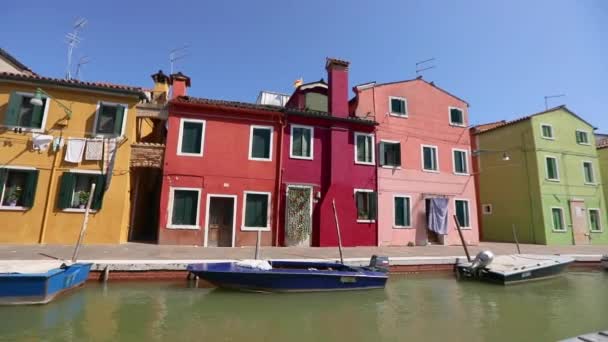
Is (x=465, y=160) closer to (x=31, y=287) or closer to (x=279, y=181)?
(x=279, y=181)

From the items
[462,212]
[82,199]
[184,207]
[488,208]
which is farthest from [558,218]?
[82,199]

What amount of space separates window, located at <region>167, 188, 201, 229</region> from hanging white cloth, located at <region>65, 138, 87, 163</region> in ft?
11.9

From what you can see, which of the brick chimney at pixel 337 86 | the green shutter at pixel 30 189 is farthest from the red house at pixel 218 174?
the green shutter at pixel 30 189

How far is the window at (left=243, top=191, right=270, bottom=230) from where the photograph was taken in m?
13.9

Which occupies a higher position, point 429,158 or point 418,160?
point 429,158

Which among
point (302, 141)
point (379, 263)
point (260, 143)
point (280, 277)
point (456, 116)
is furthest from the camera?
point (456, 116)

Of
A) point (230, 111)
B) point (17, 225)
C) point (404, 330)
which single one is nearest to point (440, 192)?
point (230, 111)

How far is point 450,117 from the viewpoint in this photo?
18.6m

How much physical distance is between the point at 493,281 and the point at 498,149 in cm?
1461

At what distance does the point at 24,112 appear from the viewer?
12297mm

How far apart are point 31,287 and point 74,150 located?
756 cm

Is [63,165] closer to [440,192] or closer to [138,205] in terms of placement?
[138,205]

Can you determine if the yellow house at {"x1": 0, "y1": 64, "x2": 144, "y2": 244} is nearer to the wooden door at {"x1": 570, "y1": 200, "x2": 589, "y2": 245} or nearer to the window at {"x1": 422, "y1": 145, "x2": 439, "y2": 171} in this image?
the window at {"x1": 422, "y1": 145, "x2": 439, "y2": 171}

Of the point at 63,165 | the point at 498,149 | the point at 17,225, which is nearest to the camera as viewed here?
the point at 17,225
